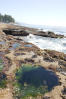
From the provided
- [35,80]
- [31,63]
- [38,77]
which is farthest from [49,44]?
[35,80]

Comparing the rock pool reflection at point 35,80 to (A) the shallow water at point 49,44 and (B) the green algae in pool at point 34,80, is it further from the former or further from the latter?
(A) the shallow water at point 49,44

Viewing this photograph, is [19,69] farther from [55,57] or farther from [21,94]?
[55,57]

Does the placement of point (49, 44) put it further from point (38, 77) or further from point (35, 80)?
point (35, 80)

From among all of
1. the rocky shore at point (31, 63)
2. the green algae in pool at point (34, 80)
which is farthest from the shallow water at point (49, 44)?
the green algae in pool at point (34, 80)

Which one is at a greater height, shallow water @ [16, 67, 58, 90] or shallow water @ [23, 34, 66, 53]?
shallow water @ [23, 34, 66, 53]

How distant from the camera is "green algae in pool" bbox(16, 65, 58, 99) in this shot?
31.9m

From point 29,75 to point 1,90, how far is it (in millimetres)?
9328

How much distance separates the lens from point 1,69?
133 ft

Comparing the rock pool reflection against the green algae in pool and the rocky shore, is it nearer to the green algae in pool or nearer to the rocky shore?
the green algae in pool

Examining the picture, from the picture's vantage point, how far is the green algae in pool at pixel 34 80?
1254 inches

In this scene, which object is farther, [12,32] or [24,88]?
[12,32]

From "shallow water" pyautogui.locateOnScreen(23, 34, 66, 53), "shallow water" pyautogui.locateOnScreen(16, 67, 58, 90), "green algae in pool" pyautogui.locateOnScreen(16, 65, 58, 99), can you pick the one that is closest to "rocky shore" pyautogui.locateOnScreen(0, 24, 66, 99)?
"green algae in pool" pyautogui.locateOnScreen(16, 65, 58, 99)

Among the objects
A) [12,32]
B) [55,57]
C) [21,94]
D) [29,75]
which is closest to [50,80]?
[29,75]

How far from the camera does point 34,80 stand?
36125 mm
